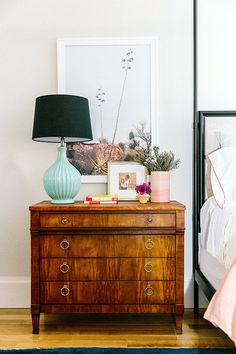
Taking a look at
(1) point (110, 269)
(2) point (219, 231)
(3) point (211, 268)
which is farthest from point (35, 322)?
(2) point (219, 231)

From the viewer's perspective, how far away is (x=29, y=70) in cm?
267

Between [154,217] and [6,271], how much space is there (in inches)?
48.1

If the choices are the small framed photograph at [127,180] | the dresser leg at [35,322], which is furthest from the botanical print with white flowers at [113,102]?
the dresser leg at [35,322]

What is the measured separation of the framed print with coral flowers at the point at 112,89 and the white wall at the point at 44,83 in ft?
0.24

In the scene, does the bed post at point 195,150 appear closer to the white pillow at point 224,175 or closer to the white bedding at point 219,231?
the white bedding at point 219,231

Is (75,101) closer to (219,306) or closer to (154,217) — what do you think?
(154,217)

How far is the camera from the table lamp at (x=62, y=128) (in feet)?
7.25

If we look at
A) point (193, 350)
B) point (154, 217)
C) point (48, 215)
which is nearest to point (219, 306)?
point (193, 350)

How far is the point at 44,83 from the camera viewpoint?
2672 millimetres

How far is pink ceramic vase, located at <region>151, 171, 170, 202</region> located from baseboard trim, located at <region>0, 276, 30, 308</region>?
3.69ft

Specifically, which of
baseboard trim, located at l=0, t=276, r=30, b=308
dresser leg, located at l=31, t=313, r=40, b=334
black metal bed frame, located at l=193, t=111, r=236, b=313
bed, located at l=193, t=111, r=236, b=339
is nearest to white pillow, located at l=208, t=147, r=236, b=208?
bed, located at l=193, t=111, r=236, b=339

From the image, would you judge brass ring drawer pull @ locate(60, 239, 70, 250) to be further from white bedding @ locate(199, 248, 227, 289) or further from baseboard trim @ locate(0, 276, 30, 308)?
white bedding @ locate(199, 248, 227, 289)

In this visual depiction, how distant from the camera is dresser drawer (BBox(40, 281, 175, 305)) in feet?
7.02

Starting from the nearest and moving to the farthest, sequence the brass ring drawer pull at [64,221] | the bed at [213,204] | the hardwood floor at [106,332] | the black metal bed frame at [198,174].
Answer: the bed at [213,204] → the hardwood floor at [106,332] → the brass ring drawer pull at [64,221] → the black metal bed frame at [198,174]
